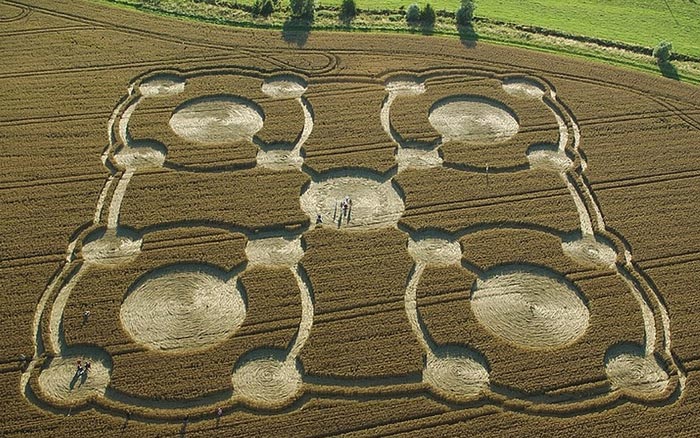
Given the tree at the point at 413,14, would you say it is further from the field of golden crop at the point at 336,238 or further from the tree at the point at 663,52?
the tree at the point at 663,52

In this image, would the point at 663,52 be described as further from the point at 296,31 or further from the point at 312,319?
the point at 312,319

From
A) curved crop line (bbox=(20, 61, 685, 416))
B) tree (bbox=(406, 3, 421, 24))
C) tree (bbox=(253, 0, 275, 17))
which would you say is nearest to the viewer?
curved crop line (bbox=(20, 61, 685, 416))

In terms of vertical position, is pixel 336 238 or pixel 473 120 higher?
pixel 473 120

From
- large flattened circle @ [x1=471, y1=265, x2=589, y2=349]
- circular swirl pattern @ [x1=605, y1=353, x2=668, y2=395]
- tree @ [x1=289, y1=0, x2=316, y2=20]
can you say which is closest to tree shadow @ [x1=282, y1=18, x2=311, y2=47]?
tree @ [x1=289, y1=0, x2=316, y2=20]

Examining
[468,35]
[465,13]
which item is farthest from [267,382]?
[465,13]

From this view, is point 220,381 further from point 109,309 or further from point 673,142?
point 673,142

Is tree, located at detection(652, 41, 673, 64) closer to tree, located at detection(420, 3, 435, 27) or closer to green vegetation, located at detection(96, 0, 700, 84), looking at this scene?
green vegetation, located at detection(96, 0, 700, 84)

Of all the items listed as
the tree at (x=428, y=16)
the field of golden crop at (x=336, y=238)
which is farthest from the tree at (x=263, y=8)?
the tree at (x=428, y=16)
